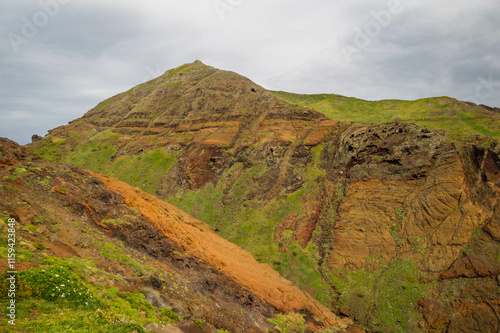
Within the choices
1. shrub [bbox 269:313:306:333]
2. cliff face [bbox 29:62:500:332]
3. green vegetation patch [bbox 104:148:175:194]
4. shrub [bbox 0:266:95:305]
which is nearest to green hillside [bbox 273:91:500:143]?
cliff face [bbox 29:62:500:332]

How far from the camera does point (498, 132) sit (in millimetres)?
47688

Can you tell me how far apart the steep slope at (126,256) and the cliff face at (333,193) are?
23.7ft

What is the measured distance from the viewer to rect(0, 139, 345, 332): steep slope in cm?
1397

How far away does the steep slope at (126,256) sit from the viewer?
14.0 meters

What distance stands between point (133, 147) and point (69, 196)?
42.8 meters

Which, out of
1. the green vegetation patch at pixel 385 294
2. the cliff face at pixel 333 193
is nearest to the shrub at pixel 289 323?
the cliff face at pixel 333 193

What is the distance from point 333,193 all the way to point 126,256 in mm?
31229

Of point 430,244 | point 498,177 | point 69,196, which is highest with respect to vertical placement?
point 498,177

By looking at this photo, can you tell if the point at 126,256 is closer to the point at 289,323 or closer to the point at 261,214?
the point at 289,323

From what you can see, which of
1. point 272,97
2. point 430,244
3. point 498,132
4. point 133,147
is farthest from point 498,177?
point 133,147

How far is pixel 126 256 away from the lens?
61.0 feet

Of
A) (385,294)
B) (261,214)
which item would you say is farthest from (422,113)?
(385,294)

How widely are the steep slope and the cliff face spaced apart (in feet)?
23.7

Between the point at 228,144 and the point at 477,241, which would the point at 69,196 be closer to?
the point at 228,144
